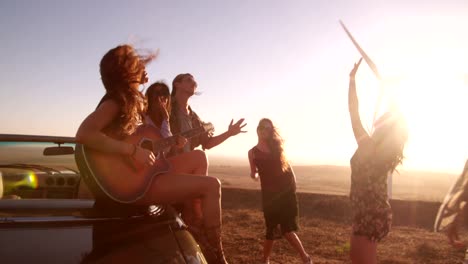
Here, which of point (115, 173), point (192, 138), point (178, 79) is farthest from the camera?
point (178, 79)

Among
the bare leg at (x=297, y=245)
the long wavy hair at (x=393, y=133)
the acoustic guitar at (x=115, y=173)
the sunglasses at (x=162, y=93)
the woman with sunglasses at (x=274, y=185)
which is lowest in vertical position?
the bare leg at (x=297, y=245)

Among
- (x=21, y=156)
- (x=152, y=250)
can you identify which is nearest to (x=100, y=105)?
(x=152, y=250)

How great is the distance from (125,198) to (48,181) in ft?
6.92

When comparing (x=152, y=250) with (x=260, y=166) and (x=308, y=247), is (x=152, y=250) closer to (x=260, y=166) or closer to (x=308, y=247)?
(x=260, y=166)

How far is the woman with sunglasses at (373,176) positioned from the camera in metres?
3.32

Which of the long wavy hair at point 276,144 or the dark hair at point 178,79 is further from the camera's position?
the long wavy hair at point 276,144

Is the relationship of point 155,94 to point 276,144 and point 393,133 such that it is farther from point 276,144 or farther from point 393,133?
point 276,144

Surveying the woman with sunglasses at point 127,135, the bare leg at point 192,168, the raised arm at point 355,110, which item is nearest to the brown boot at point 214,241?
the woman with sunglasses at point 127,135

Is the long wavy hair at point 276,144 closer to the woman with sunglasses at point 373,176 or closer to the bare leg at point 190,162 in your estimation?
the woman with sunglasses at point 373,176

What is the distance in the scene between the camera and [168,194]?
95.0 inches

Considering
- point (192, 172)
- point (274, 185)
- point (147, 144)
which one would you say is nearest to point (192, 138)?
point (192, 172)

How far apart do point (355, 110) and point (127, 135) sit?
184 cm

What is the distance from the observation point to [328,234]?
31.1 feet

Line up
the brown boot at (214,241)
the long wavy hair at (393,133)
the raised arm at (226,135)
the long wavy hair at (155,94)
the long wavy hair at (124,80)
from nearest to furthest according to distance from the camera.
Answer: the long wavy hair at (124,80), the brown boot at (214,241), the long wavy hair at (393,133), the long wavy hair at (155,94), the raised arm at (226,135)
